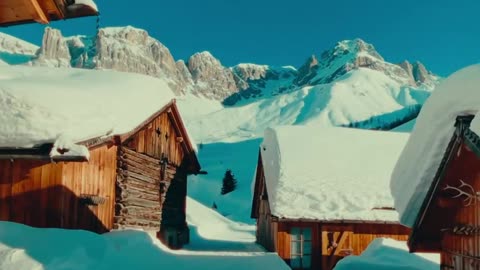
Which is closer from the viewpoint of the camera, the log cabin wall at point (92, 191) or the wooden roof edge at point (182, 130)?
the log cabin wall at point (92, 191)

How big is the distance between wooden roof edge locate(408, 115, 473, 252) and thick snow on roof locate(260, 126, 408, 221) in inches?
410

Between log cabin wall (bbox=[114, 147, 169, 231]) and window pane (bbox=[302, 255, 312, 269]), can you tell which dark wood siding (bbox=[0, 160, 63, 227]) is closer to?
log cabin wall (bbox=[114, 147, 169, 231])

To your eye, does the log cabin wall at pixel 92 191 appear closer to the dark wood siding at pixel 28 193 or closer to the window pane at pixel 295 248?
the dark wood siding at pixel 28 193

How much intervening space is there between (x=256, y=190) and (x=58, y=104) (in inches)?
641

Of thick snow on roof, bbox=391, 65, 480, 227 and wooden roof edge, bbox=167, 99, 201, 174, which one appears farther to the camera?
wooden roof edge, bbox=167, 99, 201, 174

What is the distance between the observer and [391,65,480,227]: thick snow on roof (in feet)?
21.7

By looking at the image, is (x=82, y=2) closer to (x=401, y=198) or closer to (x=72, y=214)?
(x=401, y=198)

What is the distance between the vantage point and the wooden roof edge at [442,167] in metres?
6.67

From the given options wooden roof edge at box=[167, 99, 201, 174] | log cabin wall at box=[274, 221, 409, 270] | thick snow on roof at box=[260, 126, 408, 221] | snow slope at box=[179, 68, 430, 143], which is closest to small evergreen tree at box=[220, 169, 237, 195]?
thick snow on roof at box=[260, 126, 408, 221]

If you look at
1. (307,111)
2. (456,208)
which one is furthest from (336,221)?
(307,111)

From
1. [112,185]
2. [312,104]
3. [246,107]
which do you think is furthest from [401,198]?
[246,107]

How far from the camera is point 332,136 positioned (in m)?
25.5

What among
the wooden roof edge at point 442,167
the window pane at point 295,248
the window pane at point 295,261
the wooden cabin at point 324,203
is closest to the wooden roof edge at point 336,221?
the wooden cabin at point 324,203

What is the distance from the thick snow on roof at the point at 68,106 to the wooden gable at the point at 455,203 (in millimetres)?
8032
